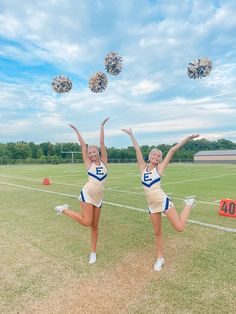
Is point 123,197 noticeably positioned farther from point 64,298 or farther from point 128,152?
point 128,152

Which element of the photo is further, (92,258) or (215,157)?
(215,157)

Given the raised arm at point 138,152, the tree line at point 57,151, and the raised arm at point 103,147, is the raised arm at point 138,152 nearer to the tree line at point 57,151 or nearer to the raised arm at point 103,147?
the raised arm at point 103,147

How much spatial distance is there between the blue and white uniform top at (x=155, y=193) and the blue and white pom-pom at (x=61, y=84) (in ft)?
10.1

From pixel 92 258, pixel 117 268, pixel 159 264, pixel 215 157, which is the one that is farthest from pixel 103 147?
pixel 215 157

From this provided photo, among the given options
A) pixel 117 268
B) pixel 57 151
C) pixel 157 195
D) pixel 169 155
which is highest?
pixel 57 151

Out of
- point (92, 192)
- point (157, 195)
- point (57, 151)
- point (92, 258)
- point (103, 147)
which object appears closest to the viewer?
point (157, 195)

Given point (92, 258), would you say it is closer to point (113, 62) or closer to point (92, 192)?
point (92, 192)

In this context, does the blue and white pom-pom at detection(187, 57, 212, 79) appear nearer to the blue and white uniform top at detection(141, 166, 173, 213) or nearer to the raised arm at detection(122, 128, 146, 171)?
the raised arm at detection(122, 128, 146, 171)

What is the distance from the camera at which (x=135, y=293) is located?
13.0ft

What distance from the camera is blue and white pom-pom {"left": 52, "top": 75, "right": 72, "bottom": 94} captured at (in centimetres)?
662

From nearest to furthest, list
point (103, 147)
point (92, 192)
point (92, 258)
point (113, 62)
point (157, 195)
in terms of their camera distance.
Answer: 1. point (157, 195)
2. point (92, 192)
3. point (92, 258)
4. point (103, 147)
5. point (113, 62)

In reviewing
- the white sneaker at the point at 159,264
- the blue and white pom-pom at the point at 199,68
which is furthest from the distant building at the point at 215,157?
the white sneaker at the point at 159,264

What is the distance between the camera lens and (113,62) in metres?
6.37

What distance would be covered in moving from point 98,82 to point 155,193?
298 centimetres
